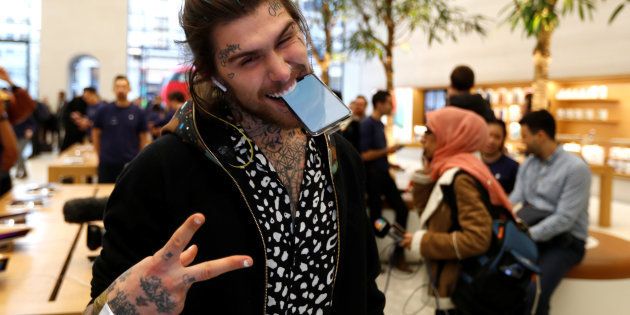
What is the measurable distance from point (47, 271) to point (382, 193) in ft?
12.0

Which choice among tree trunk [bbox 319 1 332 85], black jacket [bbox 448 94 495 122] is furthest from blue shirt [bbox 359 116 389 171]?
tree trunk [bbox 319 1 332 85]

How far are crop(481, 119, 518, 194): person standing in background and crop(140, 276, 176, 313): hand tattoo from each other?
12.5 feet

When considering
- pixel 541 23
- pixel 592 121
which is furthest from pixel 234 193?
pixel 592 121

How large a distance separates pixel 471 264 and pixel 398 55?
1502 cm

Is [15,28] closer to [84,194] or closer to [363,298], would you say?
[84,194]

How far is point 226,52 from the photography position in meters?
0.98

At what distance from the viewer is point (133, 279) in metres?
0.86

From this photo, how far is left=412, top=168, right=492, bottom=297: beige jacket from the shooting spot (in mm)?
2500

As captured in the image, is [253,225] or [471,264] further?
[471,264]

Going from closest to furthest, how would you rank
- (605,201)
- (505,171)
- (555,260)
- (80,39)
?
(555,260) → (505,171) → (605,201) → (80,39)

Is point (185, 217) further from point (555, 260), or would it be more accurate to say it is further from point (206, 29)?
point (555, 260)

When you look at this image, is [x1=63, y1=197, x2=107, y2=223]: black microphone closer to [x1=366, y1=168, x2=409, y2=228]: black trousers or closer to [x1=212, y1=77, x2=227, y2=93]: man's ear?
[x1=212, y1=77, x2=227, y2=93]: man's ear

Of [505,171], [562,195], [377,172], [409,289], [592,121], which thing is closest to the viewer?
[562,195]

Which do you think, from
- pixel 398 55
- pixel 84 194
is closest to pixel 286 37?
pixel 84 194
